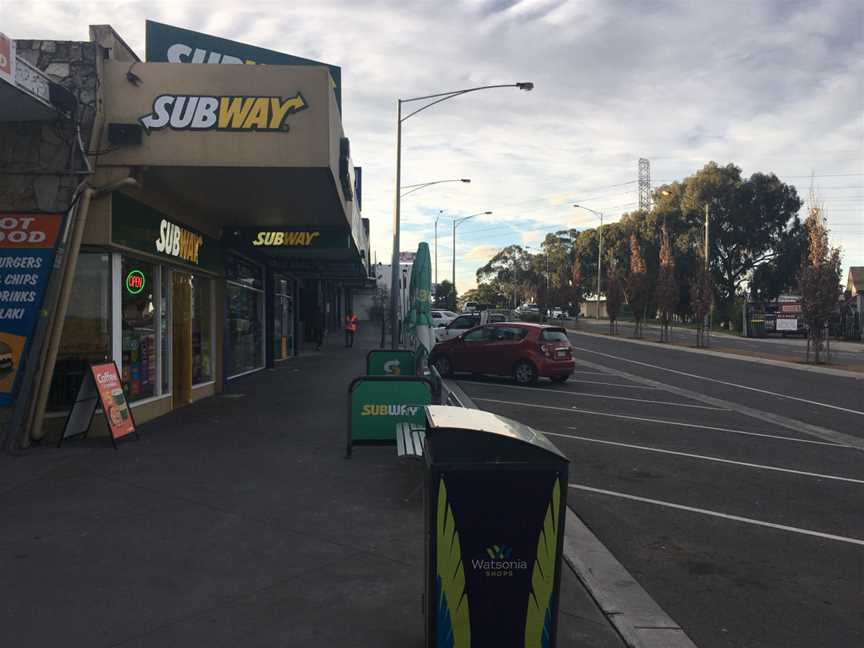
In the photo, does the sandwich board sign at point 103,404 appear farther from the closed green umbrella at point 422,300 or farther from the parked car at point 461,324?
the parked car at point 461,324

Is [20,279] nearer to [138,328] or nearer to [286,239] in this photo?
[138,328]

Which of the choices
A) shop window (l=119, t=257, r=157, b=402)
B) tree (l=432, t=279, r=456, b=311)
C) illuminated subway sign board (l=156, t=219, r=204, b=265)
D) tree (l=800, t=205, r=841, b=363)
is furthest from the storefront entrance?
tree (l=432, t=279, r=456, b=311)

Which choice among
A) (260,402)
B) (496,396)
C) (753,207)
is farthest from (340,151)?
(753,207)

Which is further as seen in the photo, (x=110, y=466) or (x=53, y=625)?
(x=110, y=466)

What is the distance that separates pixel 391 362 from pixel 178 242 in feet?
13.2

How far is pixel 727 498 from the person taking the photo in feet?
24.3

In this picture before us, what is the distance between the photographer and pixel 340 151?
12.2 metres

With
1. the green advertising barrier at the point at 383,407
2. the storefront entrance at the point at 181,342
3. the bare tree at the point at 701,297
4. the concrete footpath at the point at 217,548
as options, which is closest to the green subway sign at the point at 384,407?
the green advertising barrier at the point at 383,407

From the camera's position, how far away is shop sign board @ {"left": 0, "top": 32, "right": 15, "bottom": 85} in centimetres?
753

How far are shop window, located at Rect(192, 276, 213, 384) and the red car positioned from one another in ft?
22.8

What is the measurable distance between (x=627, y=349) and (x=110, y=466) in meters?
27.9

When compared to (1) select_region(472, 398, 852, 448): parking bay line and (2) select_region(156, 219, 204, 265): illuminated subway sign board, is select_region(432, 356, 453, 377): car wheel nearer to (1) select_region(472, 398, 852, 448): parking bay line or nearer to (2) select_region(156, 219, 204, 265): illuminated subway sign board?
(1) select_region(472, 398, 852, 448): parking bay line

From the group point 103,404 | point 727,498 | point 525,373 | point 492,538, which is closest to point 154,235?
point 103,404

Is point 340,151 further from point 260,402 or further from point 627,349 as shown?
point 627,349
